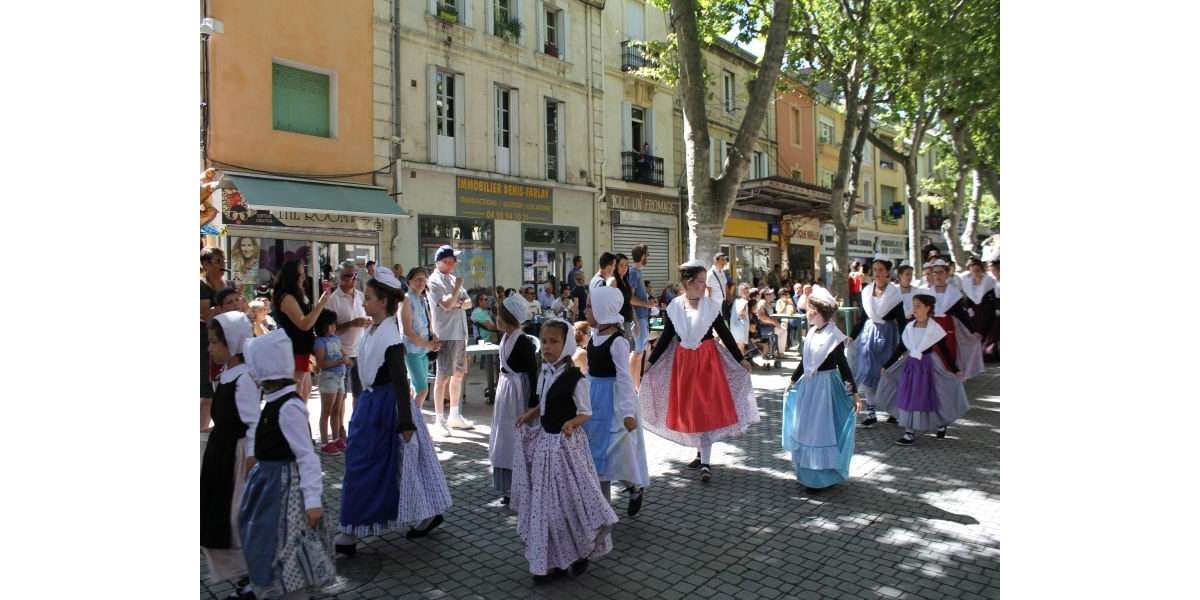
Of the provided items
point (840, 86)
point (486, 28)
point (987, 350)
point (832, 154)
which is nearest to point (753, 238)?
point (832, 154)

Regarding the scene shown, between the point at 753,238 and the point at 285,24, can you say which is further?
the point at 753,238

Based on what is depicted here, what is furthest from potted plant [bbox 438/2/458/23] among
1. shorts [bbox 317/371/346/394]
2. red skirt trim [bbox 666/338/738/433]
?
red skirt trim [bbox 666/338/738/433]

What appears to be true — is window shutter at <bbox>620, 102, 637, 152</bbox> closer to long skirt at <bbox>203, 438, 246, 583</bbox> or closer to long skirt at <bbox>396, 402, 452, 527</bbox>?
long skirt at <bbox>396, 402, 452, 527</bbox>

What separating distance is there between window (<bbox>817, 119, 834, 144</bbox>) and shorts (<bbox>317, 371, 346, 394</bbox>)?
1223 inches

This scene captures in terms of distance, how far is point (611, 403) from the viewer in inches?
193

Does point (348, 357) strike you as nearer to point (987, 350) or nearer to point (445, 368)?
point (445, 368)

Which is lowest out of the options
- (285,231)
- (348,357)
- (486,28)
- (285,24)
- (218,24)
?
(348,357)

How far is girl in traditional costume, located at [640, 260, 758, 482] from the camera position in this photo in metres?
5.99

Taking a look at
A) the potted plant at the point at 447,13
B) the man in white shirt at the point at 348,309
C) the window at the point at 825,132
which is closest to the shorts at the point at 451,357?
the man in white shirt at the point at 348,309

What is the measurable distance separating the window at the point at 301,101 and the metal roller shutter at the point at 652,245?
9.37 m

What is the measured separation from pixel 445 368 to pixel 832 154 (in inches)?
1237

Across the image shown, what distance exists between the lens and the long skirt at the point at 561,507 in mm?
3916

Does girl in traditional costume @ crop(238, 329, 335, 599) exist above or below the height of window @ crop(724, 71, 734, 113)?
below

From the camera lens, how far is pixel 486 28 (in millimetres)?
18016
